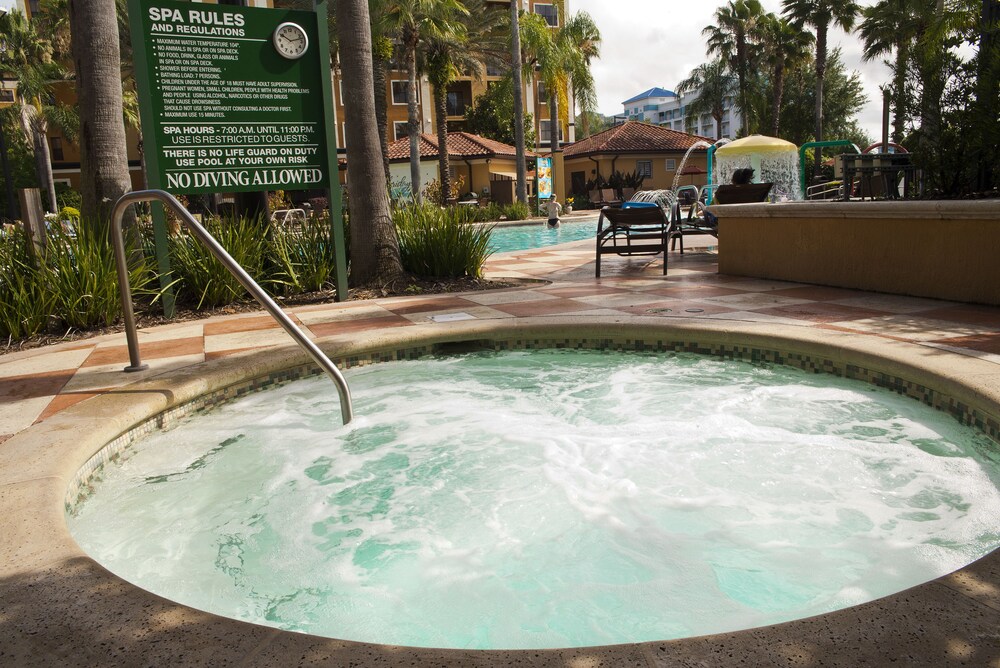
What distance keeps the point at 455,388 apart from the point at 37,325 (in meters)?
3.76

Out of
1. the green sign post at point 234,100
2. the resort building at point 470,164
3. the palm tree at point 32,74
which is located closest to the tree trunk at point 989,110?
the green sign post at point 234,100

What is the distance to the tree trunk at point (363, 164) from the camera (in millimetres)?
7676

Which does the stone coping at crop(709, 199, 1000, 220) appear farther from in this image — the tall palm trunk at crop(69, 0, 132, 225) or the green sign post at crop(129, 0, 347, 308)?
the tall palm trunk at crop(69, 0, 132, 225)

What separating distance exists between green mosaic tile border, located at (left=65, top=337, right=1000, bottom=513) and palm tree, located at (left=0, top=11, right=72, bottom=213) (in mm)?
36212

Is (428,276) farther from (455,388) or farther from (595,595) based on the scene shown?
(595,595)

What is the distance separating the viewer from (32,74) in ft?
113

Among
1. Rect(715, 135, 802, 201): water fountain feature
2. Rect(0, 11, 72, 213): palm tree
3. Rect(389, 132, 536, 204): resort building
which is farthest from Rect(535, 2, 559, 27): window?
Rect(715, 135, 802, 201): water fountain feature

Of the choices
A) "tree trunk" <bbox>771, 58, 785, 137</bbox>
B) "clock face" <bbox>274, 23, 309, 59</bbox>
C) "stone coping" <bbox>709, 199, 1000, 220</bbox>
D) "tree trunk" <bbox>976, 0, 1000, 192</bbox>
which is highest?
"tree trunk" <bbox>771, 58, 785, 137</bbox>

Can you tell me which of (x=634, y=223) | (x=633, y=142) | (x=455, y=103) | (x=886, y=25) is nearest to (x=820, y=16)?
(x=886, y=25)

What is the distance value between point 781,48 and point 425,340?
42741mm

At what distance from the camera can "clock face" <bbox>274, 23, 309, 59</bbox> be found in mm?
7145

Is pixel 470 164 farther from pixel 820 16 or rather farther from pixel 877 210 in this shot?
pixel 877 210

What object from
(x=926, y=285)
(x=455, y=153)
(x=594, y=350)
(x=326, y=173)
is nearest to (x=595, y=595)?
(x=594, y=350)

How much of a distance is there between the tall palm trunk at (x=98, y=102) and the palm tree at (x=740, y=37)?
143ft
